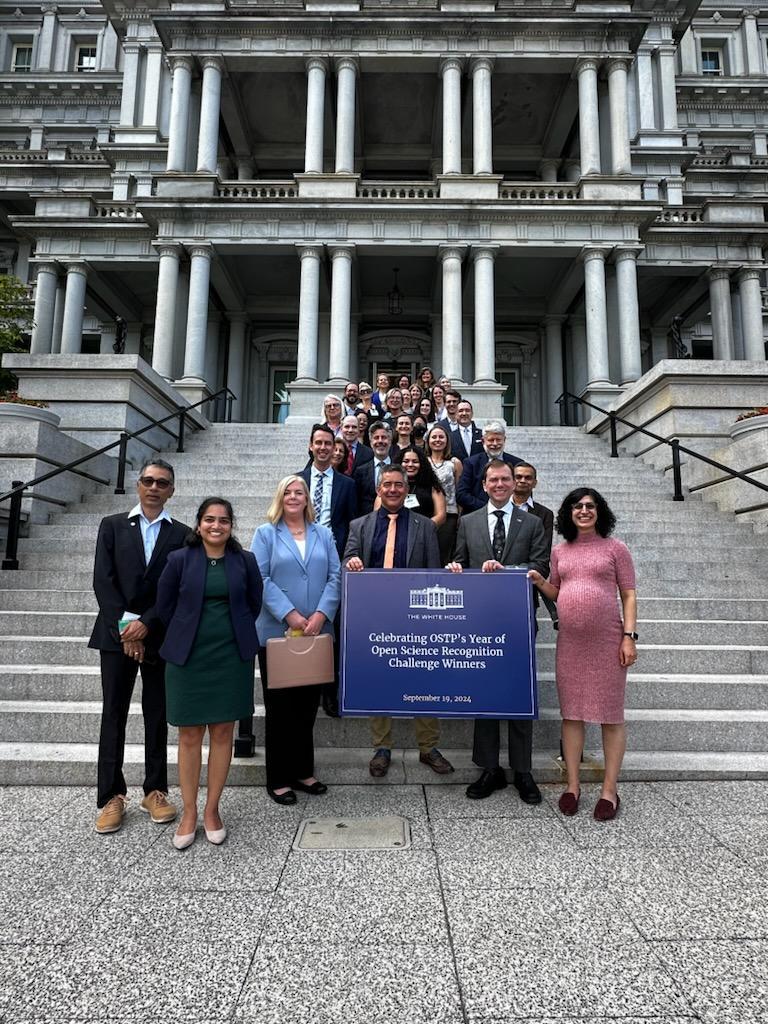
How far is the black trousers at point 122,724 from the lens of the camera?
3.89 meters

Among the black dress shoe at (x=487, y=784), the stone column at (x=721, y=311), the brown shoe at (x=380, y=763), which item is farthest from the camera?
the stone column at (x=721, y=311)

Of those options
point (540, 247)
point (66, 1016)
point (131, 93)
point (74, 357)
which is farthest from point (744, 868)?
point (131, 93)

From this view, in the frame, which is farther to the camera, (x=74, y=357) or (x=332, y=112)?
(x=332, y=112)

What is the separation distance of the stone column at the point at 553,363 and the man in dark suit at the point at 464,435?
53.4ft

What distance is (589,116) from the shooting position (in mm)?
20234

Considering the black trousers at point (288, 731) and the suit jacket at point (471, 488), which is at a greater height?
the suit jacket at point (471, 488)

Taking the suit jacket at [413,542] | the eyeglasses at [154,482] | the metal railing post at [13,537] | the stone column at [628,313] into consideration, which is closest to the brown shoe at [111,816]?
the eyeglasses at [154,482]

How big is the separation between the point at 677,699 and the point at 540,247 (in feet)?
57.5

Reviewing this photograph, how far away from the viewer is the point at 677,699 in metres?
5.38

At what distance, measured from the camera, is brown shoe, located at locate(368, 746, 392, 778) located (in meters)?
4.52

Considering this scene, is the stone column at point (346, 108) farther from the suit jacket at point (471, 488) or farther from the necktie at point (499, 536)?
the necktie at point (499, 536)

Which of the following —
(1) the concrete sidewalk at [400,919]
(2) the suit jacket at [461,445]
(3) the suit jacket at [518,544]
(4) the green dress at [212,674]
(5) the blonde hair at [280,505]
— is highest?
(2) the suit jacket at [461,445]

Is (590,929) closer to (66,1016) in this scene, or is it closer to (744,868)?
(744,868)

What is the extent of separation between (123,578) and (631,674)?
4.41 meters
